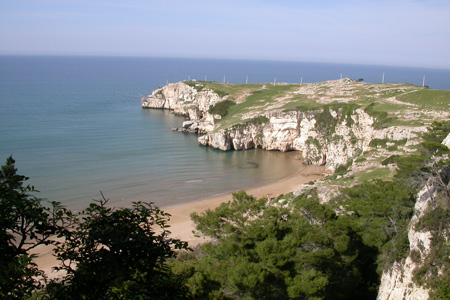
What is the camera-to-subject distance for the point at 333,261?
46.3ft

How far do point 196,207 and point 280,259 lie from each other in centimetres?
2289

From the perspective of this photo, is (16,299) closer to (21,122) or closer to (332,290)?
(332,290)

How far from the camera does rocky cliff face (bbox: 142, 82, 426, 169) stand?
154 feet

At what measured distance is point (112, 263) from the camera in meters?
6.67

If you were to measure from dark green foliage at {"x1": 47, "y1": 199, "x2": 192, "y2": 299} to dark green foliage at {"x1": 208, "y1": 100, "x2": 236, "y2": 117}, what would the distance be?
194ft

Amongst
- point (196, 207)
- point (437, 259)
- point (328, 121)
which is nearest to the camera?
point (437, 259)

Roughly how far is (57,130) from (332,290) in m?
57.4

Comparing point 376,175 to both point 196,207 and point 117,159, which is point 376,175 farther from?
point 117,159

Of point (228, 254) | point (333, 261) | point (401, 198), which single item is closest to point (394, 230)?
point (401, 198)

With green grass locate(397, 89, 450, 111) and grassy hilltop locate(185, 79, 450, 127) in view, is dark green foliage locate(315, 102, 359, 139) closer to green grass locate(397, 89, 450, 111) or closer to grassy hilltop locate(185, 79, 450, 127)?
grassy hilltop locate(185, 79, 450, 127)

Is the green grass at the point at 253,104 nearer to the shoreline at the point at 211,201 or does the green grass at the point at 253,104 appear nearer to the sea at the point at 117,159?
the sea at the point at 117,159

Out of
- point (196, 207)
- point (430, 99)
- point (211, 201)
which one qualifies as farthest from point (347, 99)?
point (196, 207)

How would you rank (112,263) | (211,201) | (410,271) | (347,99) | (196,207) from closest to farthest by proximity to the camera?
1. (112,263)
2. (410,271)
3. (196,207)
4. (211,201)
5. (347,99)

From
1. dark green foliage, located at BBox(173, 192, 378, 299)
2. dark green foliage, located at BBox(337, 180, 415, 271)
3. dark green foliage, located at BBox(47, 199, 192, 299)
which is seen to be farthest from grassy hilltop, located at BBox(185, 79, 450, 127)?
dark green foliage, located at BBox(47, 199, 192, 299)
